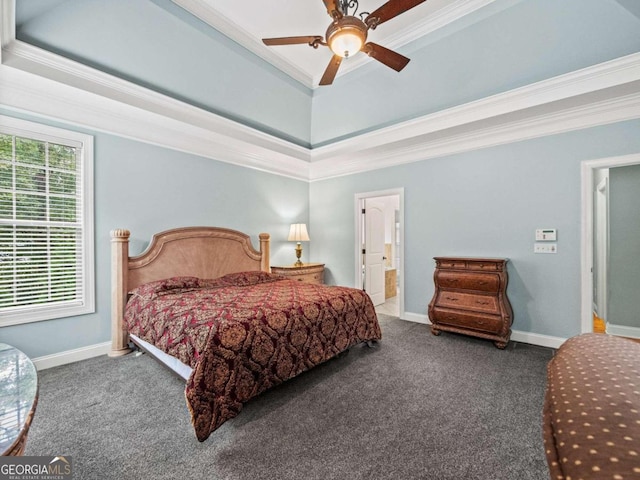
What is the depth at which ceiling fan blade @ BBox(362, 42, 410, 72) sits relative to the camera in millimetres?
2424

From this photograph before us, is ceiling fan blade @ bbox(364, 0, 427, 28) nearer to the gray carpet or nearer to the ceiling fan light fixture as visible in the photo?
the ceiling fan light fixture

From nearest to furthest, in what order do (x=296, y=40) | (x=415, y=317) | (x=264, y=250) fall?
(x=296, y=40), (x=415, y=317), (x=264, y=250)

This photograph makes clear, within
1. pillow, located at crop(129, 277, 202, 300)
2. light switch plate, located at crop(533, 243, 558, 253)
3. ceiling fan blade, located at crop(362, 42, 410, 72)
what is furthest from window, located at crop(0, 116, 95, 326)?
light switch plate, located at crop(533, 243, 558, 253)

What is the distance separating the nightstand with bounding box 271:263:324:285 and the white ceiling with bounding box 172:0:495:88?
3.18 m

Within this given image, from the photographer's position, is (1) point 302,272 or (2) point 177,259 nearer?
(2) point 177,259

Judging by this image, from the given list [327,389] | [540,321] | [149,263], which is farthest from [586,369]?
[149,263]

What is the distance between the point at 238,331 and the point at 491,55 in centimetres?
408

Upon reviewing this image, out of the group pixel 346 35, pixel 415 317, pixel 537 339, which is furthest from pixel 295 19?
pixel 537 339

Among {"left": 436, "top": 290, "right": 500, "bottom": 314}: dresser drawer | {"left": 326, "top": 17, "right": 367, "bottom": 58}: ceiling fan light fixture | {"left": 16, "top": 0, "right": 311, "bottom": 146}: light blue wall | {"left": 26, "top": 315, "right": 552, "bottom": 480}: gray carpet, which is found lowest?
{"left": 26, "top": 315, "right": 552, "bottom": 480}: gray carpet

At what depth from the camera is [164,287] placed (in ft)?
9.72

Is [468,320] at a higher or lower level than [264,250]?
lower

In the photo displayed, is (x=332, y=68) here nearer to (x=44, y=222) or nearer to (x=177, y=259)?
(x=177, y=259)

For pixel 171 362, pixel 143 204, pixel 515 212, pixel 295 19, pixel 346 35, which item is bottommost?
pixel 171 362

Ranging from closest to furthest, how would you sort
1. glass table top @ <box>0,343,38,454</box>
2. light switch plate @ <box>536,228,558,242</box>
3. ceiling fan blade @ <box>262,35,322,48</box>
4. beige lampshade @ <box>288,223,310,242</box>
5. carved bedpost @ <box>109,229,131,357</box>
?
glass table top @ <box>0,343,38,454</box> < ceiling fan blade @ <box>262,35,322,48</box> < carved bedpost @ <box>109,229,131,357</box> < light switch plate @ <box>536,228,558,242</box> < beige lampshade @ <box>288,223,310,242</box>
